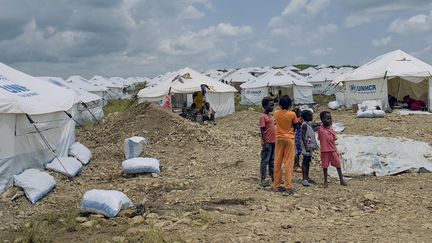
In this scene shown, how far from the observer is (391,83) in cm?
2572

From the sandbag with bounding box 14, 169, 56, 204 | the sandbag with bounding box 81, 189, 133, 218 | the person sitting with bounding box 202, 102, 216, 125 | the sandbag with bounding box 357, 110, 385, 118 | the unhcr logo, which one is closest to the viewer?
the sandbag with bounding box 81, 189, 133, 218

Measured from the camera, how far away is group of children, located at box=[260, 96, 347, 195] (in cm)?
760

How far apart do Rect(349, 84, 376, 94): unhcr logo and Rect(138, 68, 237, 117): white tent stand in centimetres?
594

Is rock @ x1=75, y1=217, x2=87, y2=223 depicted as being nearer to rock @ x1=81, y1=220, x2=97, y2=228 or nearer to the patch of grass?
rock @ x1=81, y1=220, x2=97, y2=228

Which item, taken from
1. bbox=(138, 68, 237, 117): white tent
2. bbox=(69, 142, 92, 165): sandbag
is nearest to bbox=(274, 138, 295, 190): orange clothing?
bbox=(69, 142, 92, 165): sandbag

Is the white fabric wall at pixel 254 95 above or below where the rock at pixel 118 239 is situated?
above

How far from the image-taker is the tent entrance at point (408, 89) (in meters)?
24.0

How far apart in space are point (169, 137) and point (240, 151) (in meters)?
2.31

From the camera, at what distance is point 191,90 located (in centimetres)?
2227

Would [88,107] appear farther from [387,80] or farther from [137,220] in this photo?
[137,220]

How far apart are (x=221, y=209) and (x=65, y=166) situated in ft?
14.3

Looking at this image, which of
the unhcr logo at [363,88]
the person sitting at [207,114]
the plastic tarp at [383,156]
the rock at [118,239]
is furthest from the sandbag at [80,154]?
the unhcr logo at [363,88]

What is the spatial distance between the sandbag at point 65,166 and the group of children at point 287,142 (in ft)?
13.1

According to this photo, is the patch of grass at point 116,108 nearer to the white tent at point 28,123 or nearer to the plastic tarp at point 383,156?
the white tent at point 28,123
